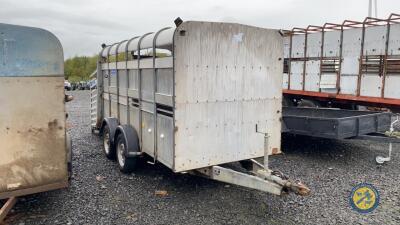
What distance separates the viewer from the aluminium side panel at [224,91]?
4.44m

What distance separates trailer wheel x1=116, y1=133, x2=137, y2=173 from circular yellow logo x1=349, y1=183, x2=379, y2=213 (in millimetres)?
3535

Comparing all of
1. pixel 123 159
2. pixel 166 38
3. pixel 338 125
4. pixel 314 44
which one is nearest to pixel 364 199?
pixel 338 125

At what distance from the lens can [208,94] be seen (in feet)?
15.2

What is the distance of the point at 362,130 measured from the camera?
6684 millimetres

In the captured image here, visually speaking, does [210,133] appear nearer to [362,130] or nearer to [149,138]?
[149,138]

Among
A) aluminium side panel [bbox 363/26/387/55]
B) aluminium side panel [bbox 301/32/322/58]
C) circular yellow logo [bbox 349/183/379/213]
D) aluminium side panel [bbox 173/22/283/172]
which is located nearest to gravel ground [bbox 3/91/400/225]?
circular yellow logo [bbox 349/183/379/213]

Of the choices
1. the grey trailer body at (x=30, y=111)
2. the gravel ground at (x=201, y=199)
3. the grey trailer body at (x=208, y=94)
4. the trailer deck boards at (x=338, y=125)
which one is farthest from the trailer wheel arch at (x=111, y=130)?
the trailer deck boards at (x=338, y=125)

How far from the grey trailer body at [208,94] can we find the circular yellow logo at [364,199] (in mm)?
1283

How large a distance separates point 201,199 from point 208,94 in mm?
1570

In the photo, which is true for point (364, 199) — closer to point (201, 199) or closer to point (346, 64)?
point (201, 199)

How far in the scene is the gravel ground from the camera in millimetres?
4363

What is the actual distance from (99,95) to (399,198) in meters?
6.46

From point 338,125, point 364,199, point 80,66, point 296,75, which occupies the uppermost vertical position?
point 80,66

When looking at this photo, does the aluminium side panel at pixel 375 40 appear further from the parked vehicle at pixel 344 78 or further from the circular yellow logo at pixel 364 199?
the circular yellow logo at pixel 364 199
